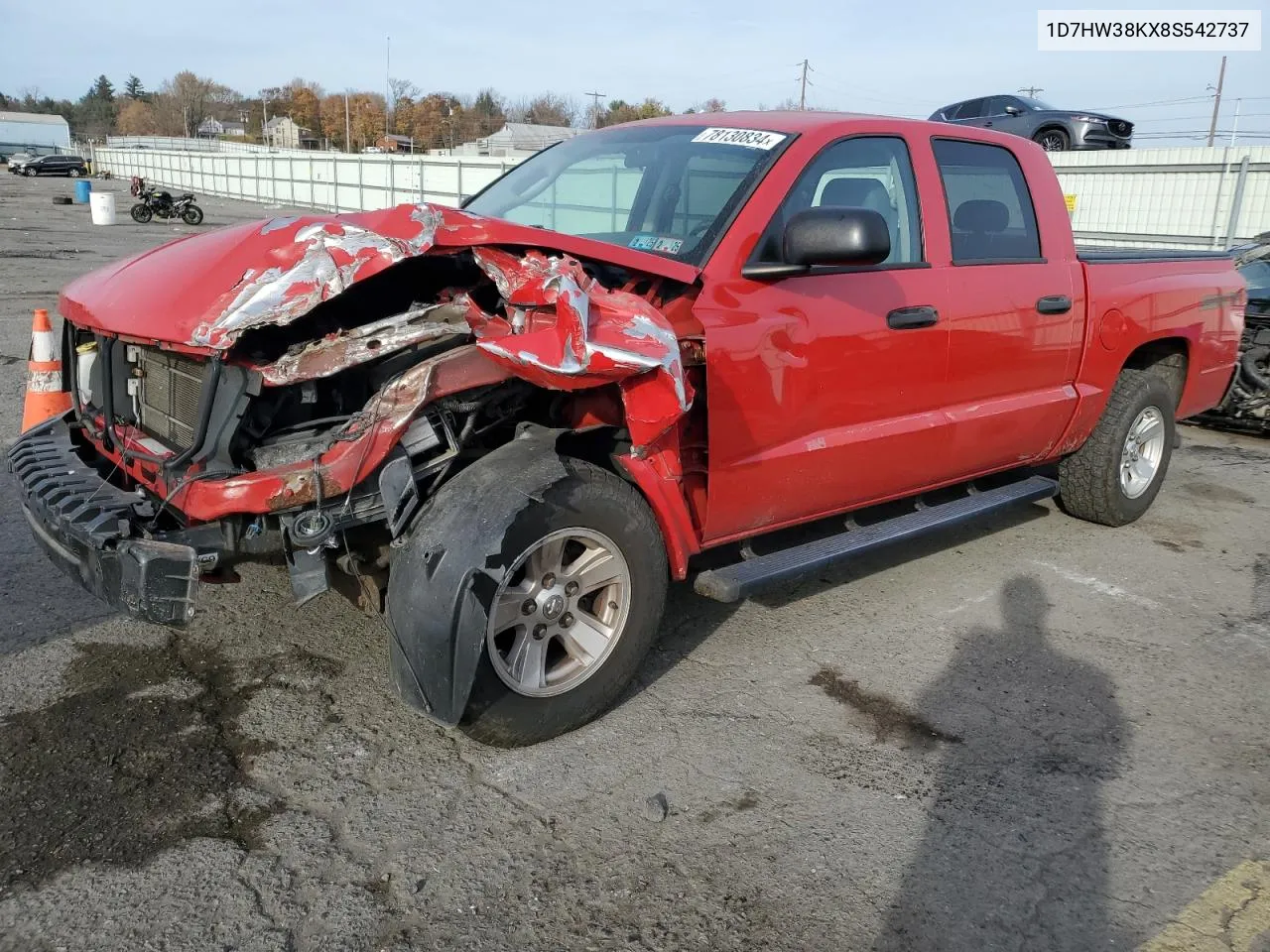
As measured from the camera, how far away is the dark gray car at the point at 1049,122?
18.9 m

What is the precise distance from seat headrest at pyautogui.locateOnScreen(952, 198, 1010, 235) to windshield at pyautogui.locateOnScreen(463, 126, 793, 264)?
3.12 ft

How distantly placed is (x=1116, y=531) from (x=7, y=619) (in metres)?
5.33

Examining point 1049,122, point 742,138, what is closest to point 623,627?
point 742,138

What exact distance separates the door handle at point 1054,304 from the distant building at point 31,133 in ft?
316

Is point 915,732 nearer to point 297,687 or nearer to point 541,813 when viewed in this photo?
point 541,813

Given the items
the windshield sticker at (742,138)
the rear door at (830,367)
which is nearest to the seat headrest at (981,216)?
the rear door at (830,367)

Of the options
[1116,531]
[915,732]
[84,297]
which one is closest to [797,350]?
[915,732]

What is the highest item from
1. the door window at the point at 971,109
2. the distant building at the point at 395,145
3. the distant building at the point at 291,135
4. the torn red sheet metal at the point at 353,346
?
the distant building at the point at 291,135

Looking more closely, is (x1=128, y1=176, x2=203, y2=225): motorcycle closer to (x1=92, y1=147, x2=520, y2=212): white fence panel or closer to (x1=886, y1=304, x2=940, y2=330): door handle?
(x1=92, y1=147, x2=520, y2=212): white fence panel

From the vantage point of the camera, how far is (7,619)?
12.5 ft

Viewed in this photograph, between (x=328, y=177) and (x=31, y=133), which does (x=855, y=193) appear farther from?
(x=31, y=133)

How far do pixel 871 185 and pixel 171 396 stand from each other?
2.68 m

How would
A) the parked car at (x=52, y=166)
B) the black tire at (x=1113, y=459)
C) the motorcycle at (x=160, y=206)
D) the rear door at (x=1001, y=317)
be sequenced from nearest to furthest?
the rear door at (x=1001, y=317) < the black tire at (x=1113, y=459) < the motorcycle at (x=160, y=206) < the parked car at (x=52, y=166)

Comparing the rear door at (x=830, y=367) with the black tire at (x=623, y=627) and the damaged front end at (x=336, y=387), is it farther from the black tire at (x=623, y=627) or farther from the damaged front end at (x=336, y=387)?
the black tire at (x=623, y=627)
